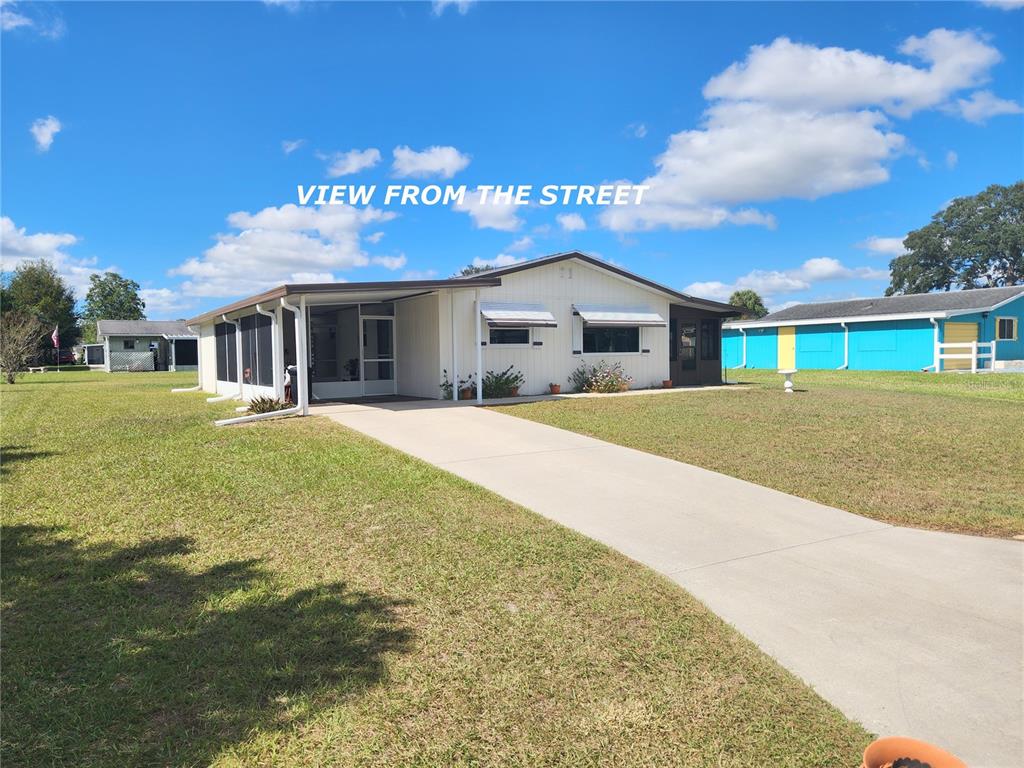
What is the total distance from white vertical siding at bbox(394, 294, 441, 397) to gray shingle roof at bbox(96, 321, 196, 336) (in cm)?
3361

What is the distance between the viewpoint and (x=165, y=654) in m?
3.38

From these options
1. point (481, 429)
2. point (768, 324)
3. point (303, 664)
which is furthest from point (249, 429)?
point (768, 324)

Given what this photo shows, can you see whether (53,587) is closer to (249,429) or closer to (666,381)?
(249,429)

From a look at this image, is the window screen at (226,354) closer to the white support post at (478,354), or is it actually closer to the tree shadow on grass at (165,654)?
the white support post at (478,354)

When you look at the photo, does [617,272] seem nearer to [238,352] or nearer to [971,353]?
[238,352]

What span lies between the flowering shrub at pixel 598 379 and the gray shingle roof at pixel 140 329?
3594cm

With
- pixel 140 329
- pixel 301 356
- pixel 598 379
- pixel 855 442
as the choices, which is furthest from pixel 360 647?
pixel 140 329

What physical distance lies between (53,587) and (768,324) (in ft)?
109

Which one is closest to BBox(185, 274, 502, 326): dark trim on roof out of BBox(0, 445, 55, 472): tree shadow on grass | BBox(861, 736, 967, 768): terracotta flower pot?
BBox(0, 445, 55, 472): tree shadow on grass

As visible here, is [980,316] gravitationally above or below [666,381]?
above

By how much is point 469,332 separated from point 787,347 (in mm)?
22523

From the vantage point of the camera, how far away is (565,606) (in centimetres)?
399

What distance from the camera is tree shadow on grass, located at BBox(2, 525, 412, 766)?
9.02 feet

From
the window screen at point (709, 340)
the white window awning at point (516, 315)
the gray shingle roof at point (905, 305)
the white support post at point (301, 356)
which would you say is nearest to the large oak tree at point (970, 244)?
the gray shingle roof at point (905, 305)
